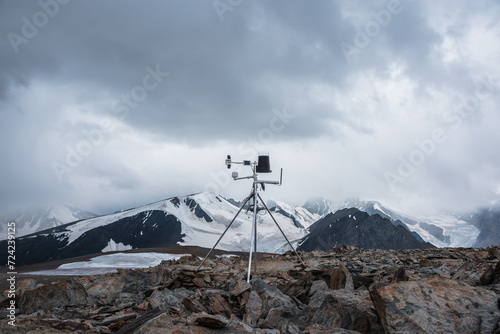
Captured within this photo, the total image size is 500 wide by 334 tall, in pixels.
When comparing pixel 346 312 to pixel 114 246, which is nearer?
pixel 346 312

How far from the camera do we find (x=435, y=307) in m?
4.16

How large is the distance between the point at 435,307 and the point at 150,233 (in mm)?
148668

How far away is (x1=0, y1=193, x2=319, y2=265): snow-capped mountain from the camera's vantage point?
388 feet

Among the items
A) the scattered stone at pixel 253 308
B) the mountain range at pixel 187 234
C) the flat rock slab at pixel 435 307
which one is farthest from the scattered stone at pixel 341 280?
the mountain range at pixel 187 234

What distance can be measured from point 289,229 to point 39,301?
163569mm

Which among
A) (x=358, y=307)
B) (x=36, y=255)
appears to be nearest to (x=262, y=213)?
(x=358, y=307)

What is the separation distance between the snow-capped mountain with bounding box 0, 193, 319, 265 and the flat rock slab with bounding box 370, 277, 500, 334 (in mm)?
96306

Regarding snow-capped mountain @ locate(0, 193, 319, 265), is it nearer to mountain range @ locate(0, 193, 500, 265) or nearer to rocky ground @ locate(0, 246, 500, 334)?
mountain range @ locate(0, 193, 500, 265)

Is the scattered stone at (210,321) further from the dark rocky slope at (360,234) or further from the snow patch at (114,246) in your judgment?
the snow patch at (114,246)

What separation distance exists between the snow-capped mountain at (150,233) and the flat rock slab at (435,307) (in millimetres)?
96306

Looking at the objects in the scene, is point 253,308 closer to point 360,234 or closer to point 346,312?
point 346,312

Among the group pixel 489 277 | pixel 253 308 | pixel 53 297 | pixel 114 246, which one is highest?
pixel 489 277

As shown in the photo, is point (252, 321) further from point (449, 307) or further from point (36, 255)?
point (36, 255)

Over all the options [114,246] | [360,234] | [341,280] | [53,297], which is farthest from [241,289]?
[114,246]
